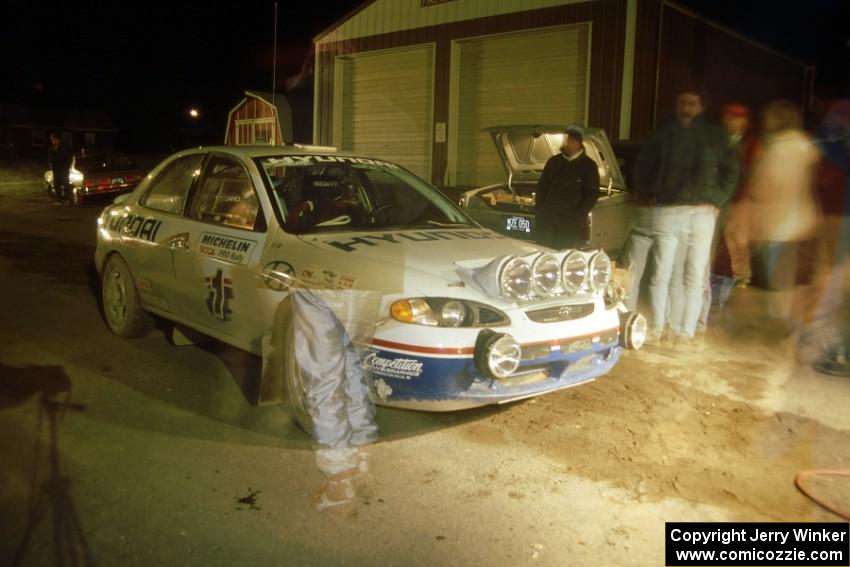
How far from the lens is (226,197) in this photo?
17.5 feet

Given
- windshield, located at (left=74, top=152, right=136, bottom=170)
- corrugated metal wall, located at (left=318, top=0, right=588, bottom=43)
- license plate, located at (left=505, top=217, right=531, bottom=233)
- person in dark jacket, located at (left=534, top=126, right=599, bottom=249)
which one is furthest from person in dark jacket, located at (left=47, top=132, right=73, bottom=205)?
person in dark jacket, located at (left=534, top=126, right=599, bottom=249)

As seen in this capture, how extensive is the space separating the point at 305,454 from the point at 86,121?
64.6 metres

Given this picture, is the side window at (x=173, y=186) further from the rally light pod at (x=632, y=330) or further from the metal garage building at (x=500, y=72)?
the metal garage building at (x=500, y=72)

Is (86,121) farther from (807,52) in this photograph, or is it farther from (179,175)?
(179,175)

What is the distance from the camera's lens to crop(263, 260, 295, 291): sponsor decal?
4.41 meters

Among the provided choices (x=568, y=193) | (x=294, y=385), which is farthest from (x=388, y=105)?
(x=294, y=385)

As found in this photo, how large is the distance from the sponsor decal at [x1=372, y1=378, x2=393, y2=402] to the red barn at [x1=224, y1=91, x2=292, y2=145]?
19.2 m

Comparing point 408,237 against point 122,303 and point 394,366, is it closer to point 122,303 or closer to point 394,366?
point 394,366

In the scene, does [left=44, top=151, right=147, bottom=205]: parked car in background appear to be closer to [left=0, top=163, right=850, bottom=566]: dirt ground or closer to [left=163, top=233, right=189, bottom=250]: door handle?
[left=0, top=163, right=850, bottom=566]: dirt ground

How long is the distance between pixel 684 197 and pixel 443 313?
2894mm

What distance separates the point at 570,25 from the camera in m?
14.0

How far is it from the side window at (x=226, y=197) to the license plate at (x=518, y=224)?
3.39m

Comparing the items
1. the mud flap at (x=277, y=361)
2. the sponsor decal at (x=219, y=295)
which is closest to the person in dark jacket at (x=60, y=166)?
the sponsor decal at (x=219, y=295)

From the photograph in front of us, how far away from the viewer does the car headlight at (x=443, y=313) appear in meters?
3.91
